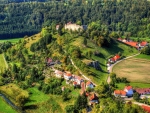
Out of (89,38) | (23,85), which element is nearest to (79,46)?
(89,38)

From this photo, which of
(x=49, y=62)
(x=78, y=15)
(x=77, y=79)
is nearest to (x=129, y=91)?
(x=77, y=79)

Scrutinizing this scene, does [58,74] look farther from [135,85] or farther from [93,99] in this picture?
Answer: [135,85]

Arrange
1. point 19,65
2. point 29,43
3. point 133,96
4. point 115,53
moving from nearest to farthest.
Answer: point 133,96 → point 19,65 → point 115,53 → point 29,43

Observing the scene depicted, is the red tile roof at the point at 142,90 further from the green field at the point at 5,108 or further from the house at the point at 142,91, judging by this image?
the green field at the point at 5,108

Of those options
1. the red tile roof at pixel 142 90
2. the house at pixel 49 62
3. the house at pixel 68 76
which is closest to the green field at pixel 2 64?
the house at pixel 49 62

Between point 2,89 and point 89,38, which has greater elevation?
point 89,38

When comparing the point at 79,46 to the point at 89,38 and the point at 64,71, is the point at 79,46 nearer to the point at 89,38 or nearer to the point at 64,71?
the point at 89,38
